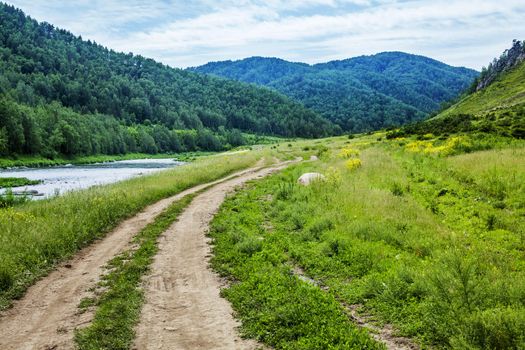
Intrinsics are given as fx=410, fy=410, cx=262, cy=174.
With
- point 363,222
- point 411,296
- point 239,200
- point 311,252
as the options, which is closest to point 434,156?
point 239,200

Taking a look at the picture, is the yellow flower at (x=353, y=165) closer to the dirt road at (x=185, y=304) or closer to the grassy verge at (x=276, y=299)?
the grassy verge at (x=276, y=299)

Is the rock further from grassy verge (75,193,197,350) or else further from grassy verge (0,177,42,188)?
grassy verge (0,177,42,188)

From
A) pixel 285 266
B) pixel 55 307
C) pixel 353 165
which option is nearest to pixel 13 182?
pixel 353 165

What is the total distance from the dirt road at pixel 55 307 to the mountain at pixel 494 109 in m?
37.7

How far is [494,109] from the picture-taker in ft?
290

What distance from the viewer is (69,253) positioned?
14.5 m

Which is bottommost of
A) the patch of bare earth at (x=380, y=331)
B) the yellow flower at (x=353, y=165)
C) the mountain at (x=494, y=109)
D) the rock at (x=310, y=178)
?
the patch of bare earth at (x=380, y=331)

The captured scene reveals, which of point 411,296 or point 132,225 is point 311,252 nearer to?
point 411,296

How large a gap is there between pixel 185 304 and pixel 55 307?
323 cm

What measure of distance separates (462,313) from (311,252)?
234 inches

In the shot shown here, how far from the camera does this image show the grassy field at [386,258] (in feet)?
26.6

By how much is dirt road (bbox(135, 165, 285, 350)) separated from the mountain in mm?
34955

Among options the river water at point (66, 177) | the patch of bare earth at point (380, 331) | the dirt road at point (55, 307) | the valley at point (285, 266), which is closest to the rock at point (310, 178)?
the valley at point (285, 266)

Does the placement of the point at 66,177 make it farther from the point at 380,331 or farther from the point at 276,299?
the point at 380,331
